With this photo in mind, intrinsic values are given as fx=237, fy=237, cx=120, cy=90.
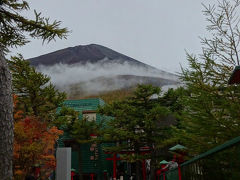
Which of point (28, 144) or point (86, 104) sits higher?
→ point (86, 104)

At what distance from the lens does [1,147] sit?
5.85 metres

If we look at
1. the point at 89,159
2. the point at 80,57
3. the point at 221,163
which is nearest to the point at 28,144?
the point at 221,163

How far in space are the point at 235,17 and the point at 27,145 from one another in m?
10.8

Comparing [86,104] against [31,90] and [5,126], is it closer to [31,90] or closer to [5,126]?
[31,90]

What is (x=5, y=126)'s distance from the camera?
6.04m

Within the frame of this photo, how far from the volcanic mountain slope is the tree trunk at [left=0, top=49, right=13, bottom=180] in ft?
431

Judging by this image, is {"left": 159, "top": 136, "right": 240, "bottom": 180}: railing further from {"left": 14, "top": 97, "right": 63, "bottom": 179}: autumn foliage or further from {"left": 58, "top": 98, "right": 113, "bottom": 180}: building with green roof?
{"left": 58, "top": 98, "right": 113, "bottom": 180}: building with green roof

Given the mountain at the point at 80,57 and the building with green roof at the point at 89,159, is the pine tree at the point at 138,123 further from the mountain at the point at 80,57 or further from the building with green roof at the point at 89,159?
the mountain at the point at 80,57

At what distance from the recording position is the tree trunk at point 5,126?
587 centimetres

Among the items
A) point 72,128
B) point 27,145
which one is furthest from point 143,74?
point 27,145

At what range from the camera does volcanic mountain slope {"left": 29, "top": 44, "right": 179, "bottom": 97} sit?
146750mm

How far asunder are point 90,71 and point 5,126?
15055 centimetres

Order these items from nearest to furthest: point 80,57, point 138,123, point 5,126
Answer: point 5,126
point 138,123
point 80,57

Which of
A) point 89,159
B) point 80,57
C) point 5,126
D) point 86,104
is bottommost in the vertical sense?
point 89,159
